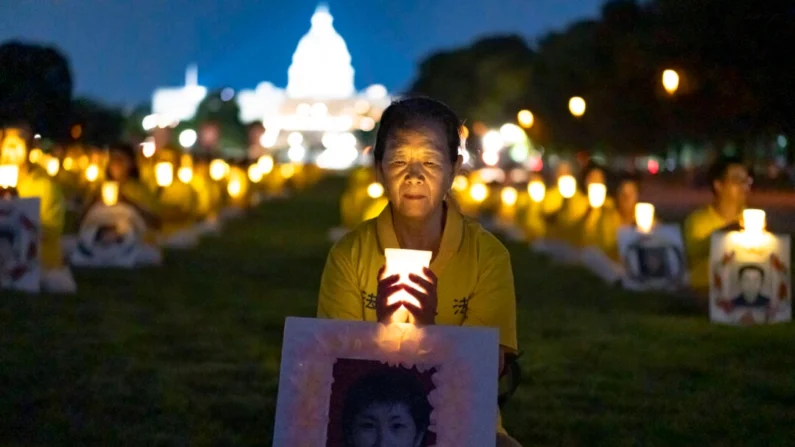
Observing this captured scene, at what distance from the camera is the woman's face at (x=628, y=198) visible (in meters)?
19.3

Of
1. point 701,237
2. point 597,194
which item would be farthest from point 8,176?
point 597,194

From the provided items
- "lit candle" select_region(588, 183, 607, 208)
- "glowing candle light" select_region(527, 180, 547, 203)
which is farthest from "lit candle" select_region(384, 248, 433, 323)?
"glowing candle light" select_region(527, 180, 547, 203)

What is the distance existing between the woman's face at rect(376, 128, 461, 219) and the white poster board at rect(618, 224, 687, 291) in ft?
41.6

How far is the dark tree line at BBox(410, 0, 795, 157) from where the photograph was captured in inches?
656

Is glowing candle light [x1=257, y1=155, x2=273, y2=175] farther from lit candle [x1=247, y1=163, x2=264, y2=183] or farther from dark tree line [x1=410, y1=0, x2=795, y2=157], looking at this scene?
dark tree line [x1=410, y1=0, x2=795, y2=157]

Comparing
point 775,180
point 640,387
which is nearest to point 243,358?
point 640,387

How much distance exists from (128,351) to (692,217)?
6.06 m

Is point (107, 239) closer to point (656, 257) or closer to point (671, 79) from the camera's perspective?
point (656, 257)

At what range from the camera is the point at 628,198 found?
19312 millimetres

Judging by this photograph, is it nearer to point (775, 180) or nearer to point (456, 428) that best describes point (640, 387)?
point (456, 428)

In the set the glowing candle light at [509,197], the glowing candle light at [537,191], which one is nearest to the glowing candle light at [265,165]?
the glowing candle light at [509,197]

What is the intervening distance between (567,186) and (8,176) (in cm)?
1145

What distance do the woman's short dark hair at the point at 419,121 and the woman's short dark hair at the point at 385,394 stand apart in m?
0.85

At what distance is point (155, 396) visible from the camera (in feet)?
31.1
